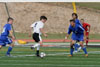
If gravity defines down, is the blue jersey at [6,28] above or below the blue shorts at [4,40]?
above

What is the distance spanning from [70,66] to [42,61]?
6.49ft

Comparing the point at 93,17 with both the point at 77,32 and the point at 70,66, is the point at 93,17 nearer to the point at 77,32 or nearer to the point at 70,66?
the point at 77,32

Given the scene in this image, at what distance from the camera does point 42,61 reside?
16.4 metres

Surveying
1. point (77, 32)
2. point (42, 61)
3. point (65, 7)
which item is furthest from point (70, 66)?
point (65, 7)

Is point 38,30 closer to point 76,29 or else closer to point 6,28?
A: point 6,28

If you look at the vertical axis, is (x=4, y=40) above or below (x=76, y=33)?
below

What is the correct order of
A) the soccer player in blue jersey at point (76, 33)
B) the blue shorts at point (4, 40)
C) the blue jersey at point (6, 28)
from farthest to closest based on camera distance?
the blue shorts at point (4, 40)
the soccer player in blue jersey at point (76, 33)
the blue jersey at point (6, 28)

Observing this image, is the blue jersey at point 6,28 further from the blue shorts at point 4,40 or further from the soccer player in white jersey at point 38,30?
the soccer player in white jersey at point 38,30

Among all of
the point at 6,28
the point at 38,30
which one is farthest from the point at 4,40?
the point at 38,30

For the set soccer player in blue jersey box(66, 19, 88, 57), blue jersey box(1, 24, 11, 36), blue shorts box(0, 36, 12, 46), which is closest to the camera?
blue jersey box(1, 24, 11, 36)

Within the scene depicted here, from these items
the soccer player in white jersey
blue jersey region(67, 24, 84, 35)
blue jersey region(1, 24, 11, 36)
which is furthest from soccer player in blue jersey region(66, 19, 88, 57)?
blue jersey region(1, 24, 11, 36)

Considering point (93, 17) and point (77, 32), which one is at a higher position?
point (77, 32)

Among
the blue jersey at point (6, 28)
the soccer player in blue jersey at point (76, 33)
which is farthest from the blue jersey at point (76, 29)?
the blue jersey at point (6, 28)

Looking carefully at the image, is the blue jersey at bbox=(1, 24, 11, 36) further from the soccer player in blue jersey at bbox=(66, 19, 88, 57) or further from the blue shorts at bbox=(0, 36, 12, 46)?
the soccer player in blue jersey at bbox=(66, 19, 88, 57)
